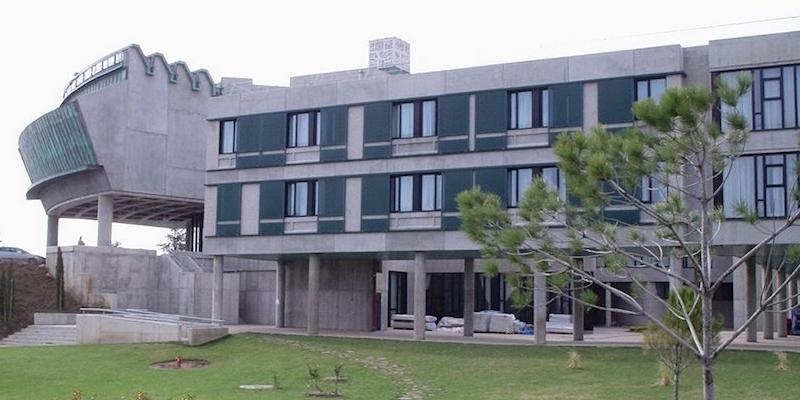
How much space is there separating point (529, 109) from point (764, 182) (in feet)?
30.5

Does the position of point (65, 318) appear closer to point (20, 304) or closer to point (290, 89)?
point (20, 304)

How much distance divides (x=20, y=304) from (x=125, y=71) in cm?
2103

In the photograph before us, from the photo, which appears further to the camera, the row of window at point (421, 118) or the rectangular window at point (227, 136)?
the rectangular window at point (227, 136)

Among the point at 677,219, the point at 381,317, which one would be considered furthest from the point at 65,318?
the point at 677,219

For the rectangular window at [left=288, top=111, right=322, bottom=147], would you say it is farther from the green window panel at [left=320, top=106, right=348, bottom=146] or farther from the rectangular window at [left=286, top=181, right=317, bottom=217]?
the rectangular window at [left=286, top=181, right=317, bottom=217]

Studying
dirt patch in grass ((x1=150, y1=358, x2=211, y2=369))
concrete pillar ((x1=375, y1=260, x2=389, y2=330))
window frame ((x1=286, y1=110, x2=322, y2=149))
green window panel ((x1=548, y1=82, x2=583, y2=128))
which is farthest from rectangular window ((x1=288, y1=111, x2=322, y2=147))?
dirt patch in grass ((x1=150, y1=358, x2=211, y2=369))

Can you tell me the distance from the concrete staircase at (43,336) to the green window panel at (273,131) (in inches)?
459

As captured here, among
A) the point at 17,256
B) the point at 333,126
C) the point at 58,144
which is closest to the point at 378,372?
the point at 333,126

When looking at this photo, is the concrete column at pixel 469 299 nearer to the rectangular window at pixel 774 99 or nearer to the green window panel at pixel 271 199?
the green window panel at pixel 271 199

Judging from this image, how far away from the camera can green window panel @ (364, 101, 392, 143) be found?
42.3 m

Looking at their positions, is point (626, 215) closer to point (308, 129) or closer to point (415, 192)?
point (415, 192)

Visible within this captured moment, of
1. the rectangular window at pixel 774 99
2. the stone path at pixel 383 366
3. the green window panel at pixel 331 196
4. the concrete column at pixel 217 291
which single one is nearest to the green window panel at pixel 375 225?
the green window panel at pixel 331 196

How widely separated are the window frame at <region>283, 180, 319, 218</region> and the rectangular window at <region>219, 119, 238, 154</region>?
371cm

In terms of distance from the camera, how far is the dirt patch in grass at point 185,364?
1399 inches
